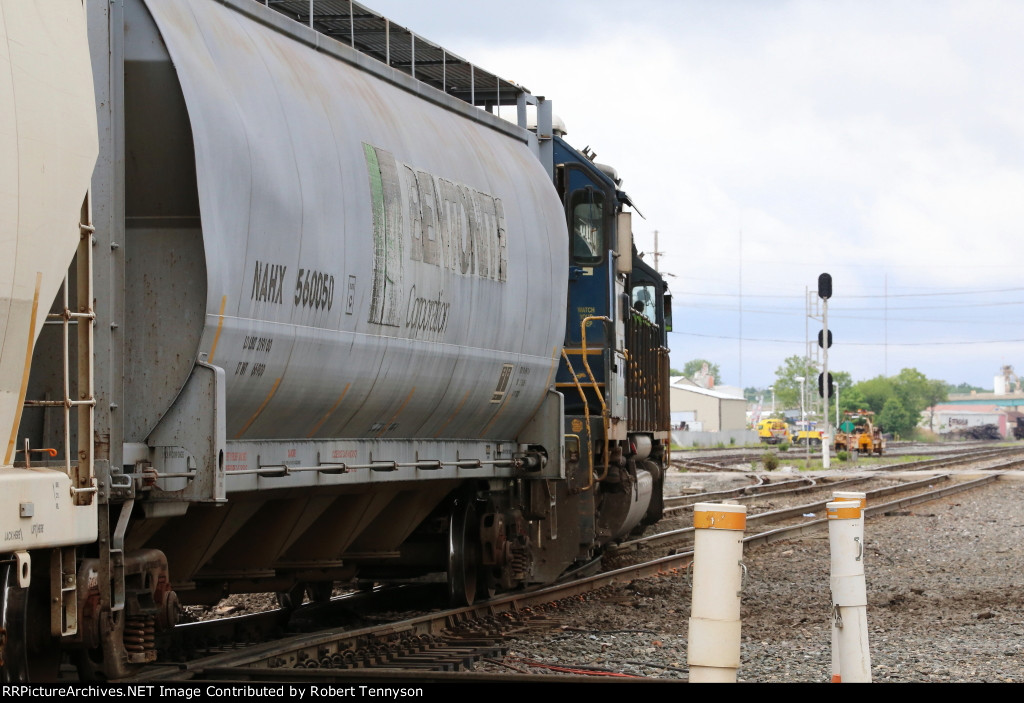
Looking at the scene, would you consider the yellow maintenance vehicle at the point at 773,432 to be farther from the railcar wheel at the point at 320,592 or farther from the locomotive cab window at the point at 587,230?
the railcar wheel at the point at 320,592

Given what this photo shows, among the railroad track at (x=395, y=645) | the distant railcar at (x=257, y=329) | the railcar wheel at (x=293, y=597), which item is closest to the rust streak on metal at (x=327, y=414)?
the distant railcar at (x=257, y=329)

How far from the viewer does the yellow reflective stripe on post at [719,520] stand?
520cm

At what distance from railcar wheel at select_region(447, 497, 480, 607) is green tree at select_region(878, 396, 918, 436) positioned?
135419mm

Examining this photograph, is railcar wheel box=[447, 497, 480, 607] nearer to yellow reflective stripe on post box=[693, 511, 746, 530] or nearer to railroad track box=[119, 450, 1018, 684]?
railroad track box=[119, 450, 1018, 684]

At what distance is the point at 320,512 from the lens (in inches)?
350

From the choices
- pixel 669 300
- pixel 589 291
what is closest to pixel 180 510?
pixel 589 291

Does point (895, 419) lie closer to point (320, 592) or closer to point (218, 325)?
point (320, 592)

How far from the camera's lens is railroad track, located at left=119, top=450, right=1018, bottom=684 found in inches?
292

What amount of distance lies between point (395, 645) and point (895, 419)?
462 ft

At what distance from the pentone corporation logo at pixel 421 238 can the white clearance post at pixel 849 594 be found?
3.56 meters

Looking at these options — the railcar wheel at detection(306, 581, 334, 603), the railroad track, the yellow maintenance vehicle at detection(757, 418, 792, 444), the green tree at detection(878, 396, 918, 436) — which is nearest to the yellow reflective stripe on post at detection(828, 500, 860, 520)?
the railroad track

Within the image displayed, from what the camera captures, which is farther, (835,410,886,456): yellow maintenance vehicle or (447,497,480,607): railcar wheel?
(835,410,886,456): yellow maintenance vehicle

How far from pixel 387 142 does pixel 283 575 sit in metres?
3.37

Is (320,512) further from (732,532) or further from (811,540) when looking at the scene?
(811,540)
